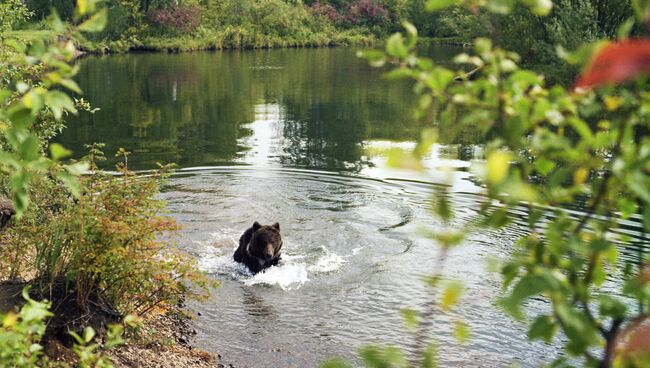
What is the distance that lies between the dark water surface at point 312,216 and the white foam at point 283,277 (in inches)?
1.1

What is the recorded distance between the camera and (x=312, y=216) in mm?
13484

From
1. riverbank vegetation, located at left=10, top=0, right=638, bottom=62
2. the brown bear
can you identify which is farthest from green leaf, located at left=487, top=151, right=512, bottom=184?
riverbank vegetation, located at left=10, top=0, right=638, bottom=62

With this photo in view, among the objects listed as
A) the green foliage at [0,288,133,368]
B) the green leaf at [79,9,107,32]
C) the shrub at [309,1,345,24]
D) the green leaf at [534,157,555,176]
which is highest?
the shrub at [309,1,345,24]

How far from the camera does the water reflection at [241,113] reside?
1969 cm

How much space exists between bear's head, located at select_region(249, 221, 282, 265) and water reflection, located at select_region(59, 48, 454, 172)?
22.3 feet

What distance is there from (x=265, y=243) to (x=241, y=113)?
1774 cm

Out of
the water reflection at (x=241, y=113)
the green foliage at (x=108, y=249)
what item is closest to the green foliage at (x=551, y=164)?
the green foliage at (x=108, y=249)

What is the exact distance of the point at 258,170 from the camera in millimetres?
17125

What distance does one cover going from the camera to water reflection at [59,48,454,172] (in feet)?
64.6

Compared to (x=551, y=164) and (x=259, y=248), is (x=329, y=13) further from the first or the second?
(x=551, y=164)

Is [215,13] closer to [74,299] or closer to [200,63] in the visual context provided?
[200,63]

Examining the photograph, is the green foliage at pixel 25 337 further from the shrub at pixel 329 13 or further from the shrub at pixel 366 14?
the shrub at pixel 366 14

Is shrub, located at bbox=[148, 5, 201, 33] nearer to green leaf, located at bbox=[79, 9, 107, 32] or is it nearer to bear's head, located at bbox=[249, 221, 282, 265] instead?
bear's head, located at bbox=[249, 221, 282, 265]

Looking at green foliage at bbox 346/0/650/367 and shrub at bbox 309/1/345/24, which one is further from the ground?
shrub at bbox 309/1/345/24
